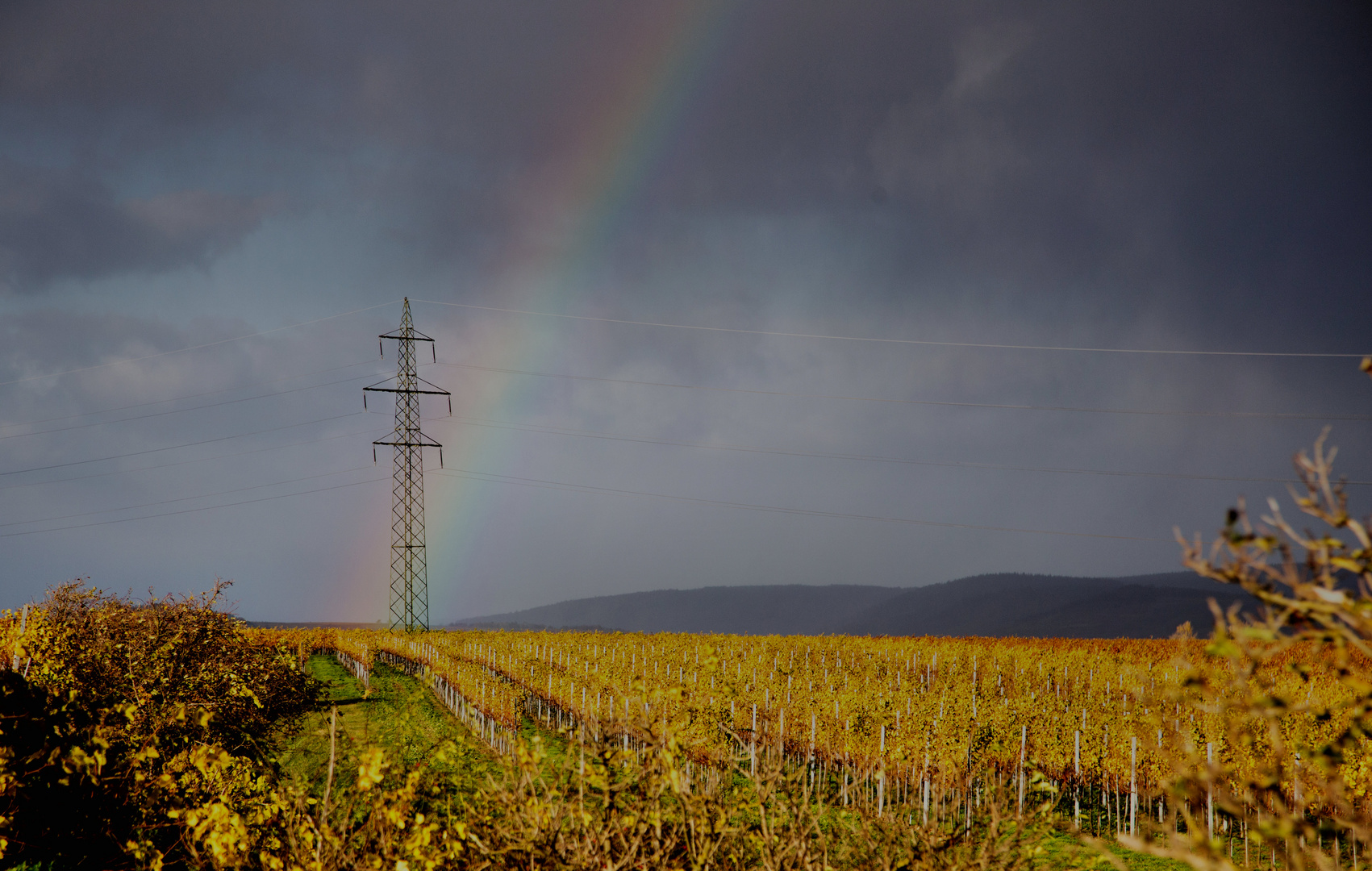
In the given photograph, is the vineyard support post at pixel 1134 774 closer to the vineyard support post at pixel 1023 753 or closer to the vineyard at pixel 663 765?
the vineyard at pixel 663 765

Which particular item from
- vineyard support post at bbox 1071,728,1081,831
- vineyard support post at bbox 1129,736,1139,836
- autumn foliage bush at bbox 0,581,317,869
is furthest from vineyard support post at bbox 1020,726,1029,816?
autumn foliage bush at bbox 0,581,317,869

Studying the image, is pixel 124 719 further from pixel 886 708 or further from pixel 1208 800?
pixel 886 708

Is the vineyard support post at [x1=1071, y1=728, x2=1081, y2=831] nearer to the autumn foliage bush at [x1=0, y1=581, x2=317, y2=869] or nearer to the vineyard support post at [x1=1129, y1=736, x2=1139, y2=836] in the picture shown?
the vineyard support post at [x1=1129, y1=736, x2=1139, y2=836]

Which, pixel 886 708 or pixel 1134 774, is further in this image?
pixel 886 708

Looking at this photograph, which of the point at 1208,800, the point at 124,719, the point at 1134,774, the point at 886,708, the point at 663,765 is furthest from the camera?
the point at 886,708

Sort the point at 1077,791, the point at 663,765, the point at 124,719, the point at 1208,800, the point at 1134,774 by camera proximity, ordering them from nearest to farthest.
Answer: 1. the point at 1208,800
2. the point at 663,765
3. the point at 124,719
4. the point at 1134,774
5. the point at 1077,791

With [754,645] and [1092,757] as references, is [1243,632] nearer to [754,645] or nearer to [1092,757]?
[1092,757]

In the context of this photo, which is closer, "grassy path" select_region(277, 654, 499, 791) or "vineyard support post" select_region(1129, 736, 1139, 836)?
"grassy path" select_region(277, 654, 499, 791)

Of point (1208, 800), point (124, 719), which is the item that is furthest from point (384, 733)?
point (1208, 800)

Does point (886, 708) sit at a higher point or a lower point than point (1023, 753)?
higher

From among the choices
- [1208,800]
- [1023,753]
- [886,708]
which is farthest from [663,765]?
[886,708]

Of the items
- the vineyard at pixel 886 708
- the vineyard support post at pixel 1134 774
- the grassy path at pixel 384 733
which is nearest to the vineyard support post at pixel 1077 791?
the vineyard at pixel 886 708

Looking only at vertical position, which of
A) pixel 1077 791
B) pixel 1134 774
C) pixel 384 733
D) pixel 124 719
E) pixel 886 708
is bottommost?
pixel 1077 791

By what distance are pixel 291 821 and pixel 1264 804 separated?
1996 centimetres
